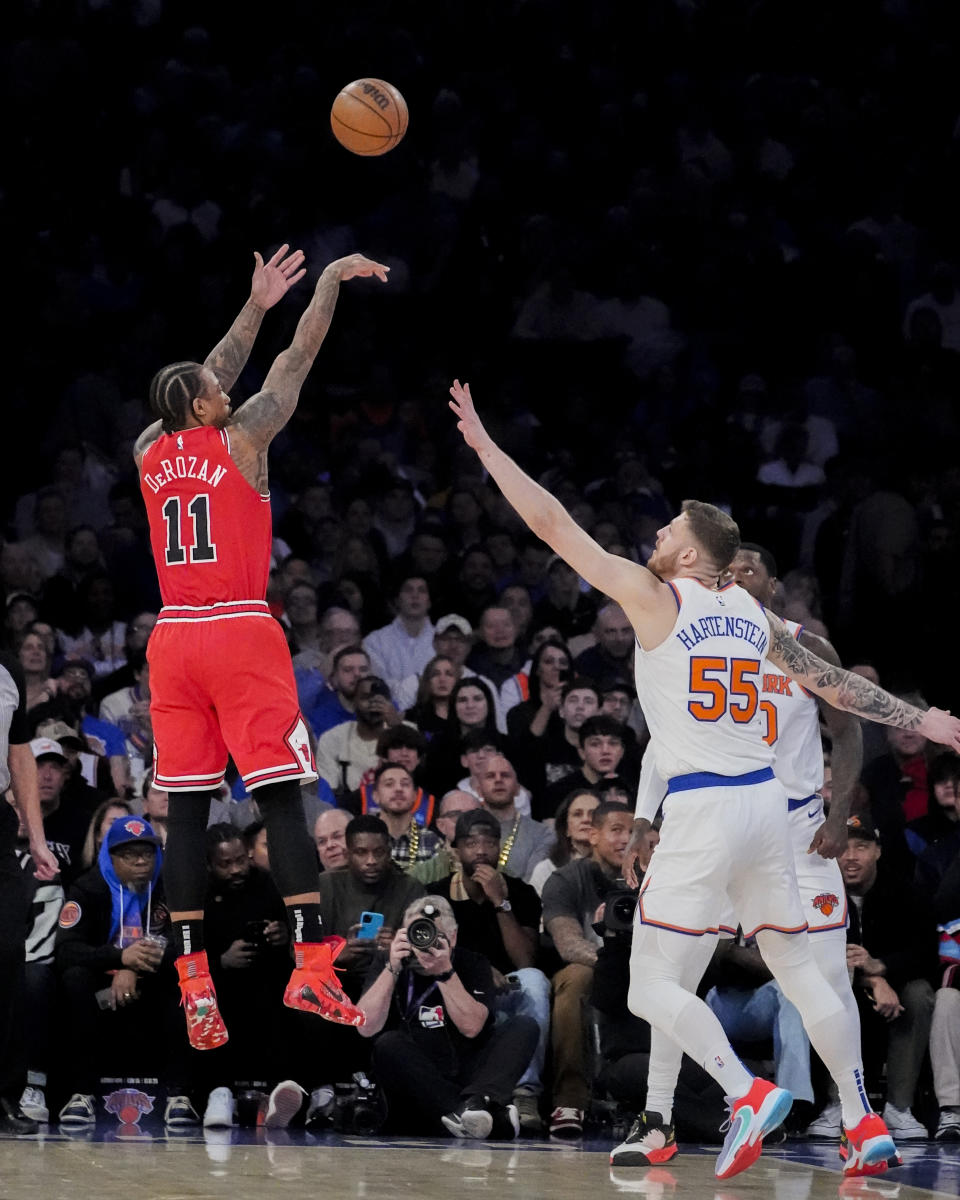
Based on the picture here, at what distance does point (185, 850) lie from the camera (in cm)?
729

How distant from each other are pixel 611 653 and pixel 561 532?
6299 mm

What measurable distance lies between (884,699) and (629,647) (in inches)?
219

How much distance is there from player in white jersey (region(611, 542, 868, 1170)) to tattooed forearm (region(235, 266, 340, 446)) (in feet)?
6.75

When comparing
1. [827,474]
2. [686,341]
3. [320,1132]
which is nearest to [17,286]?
[686,341]

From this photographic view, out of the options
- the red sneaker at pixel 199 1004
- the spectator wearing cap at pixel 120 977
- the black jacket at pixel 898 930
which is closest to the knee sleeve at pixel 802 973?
the red sneaker at pixel 199 1004

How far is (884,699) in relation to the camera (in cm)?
777

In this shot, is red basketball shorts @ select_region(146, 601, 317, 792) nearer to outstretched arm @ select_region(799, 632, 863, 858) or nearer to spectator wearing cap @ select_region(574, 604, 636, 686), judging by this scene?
outstretched arm @ select_region(799, 632, 863, 858)

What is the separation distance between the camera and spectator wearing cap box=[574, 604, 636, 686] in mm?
13250

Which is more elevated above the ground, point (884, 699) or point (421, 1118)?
point (884, 699)

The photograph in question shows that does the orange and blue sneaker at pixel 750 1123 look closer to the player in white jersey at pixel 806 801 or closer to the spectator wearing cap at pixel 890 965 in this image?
the player in white jersey at pixel 806 801

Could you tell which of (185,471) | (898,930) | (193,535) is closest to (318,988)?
(193,535)

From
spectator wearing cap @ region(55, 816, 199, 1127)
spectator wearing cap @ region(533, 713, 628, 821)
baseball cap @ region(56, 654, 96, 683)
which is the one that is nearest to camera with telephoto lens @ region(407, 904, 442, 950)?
spectator wearing cap @ region(55, 816, 199, 1127)

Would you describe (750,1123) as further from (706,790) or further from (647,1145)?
(706,790)

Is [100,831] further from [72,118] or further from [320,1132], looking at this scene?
[72,118]
